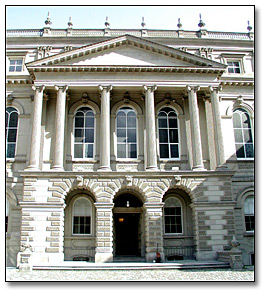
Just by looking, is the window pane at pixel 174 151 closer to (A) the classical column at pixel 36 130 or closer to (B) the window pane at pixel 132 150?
(B) the window pane at pixel 132 150

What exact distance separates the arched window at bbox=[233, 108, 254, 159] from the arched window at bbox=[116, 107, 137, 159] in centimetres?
811

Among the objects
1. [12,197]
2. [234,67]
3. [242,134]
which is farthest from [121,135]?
[234,67]

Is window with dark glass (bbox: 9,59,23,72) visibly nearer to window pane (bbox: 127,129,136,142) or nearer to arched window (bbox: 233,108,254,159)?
window pane (bbox: 127,129,136,142)

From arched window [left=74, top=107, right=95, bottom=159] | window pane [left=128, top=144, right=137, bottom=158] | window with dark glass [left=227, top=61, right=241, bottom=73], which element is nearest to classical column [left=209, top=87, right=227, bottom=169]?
window with dark glass [left=227, top=61, right=241, bottom=73]

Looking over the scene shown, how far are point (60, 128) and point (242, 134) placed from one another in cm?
1418

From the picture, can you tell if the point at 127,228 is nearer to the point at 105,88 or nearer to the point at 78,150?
the point at 78,150

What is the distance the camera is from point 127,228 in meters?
25.2

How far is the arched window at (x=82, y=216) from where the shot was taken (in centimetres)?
2331

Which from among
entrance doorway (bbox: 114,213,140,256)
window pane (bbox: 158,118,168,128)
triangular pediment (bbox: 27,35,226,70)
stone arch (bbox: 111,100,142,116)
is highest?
triangular pediment (bbox: 27,35,226,70)

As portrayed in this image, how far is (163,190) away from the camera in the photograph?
72.7ft

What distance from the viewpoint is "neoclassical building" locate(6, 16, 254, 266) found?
21578mm

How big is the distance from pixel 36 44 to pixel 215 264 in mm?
22289

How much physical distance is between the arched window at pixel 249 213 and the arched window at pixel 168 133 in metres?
6.17

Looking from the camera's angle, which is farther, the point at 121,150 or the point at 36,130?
the point at 121,150
